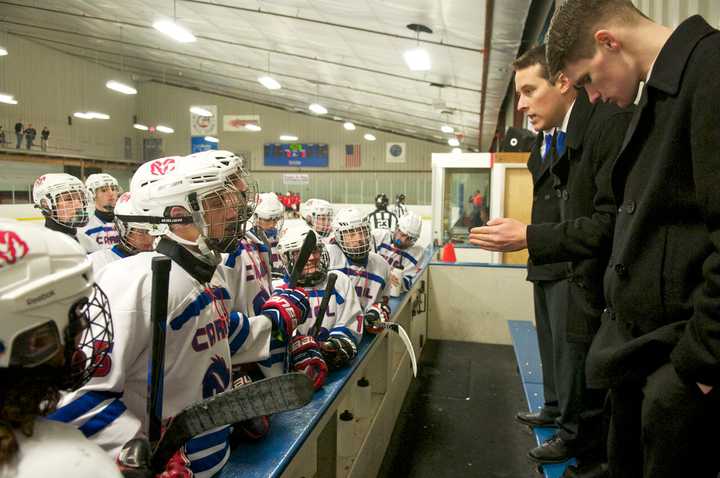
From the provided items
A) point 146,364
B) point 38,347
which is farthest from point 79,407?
point 38,347

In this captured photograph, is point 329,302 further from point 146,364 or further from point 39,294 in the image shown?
point 39,294

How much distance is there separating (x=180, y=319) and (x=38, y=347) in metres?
0.51

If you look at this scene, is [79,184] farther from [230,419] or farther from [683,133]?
[683,133]

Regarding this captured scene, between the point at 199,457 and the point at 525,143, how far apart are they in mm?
6027

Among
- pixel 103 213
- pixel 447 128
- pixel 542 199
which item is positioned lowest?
pixel 103 213

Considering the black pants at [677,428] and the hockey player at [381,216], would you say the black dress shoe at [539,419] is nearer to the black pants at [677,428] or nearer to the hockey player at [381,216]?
the black pants at [677,428]

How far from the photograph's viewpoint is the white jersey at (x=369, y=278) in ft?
11.4

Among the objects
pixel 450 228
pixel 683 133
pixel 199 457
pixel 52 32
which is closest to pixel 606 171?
pixel 683 133

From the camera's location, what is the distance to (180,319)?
1272 mm

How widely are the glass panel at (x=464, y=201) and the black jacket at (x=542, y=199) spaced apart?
5141 mm

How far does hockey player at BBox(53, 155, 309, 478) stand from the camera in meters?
1.15

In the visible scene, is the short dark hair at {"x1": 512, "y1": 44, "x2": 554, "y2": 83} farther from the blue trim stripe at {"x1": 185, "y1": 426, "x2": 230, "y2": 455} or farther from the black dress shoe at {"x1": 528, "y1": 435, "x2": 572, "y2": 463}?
the blue trim stripe at {"x1": 185, "y1": 426, "x2": 230, "y2": 455}

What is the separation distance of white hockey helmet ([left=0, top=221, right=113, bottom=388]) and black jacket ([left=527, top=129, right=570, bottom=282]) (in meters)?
1.76

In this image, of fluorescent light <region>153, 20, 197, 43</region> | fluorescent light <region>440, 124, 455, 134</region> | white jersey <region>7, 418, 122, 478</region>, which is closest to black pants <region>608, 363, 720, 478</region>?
white jersey <region>7, 418, 122, 478</region>
